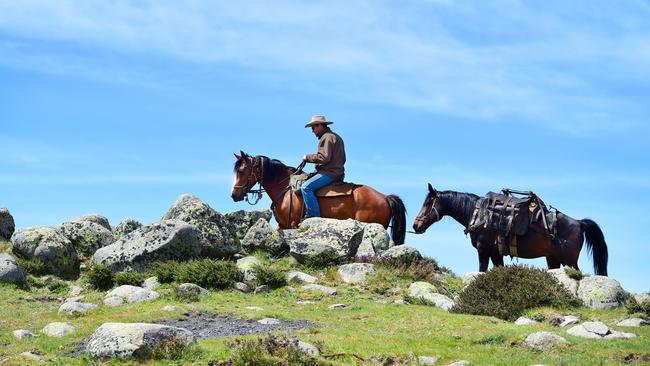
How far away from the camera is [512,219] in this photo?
26719 mm

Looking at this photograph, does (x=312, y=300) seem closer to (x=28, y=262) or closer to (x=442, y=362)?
(x=442, y=362)

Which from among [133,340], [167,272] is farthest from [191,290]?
[133,340]

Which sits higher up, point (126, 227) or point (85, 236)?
point (126, 227)

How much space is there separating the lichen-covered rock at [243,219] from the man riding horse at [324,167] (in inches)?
95.1

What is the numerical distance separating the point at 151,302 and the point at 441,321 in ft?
22.9

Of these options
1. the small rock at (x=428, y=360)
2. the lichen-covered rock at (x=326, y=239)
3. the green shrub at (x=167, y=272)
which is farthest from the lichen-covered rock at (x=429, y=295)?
the small rock at (x=428, y=360)

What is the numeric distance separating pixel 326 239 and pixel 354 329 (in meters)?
8.92

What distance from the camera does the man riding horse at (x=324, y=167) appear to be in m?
29.0

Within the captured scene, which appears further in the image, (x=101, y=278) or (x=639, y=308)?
(x=101, y=278)

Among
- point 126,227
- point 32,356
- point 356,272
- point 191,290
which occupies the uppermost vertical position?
point 126,227

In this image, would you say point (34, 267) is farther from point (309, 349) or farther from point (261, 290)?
point (309, 349)

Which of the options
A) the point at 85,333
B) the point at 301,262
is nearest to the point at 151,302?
the point at 85,333

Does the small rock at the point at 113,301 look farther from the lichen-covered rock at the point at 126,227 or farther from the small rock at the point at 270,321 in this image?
the lichen-covered rock at the point at 126,227

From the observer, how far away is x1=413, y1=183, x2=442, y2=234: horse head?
28.4 meters
